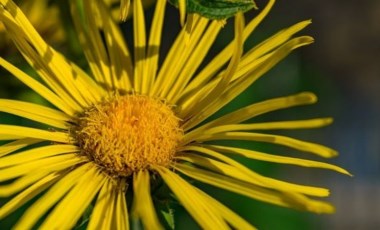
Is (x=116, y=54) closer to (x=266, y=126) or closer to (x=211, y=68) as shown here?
(x=211, y=68)

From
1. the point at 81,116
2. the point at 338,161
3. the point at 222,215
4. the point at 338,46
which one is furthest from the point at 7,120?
the point at 338,46

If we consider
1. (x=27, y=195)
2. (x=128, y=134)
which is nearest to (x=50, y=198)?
(x=27, y=195)

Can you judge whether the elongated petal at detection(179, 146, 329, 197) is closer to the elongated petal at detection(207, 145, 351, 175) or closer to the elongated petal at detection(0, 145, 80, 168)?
the elongated petal at detection(207, 145, 351, 175)

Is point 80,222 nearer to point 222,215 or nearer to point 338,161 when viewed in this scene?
point 222,215

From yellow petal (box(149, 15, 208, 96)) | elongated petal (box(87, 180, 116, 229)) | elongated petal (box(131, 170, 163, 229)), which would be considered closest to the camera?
elongated petal (box(131, 170, 163, 229))

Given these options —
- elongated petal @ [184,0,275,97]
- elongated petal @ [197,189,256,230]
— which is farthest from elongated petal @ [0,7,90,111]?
elongated petal @ [197,189,256,230]

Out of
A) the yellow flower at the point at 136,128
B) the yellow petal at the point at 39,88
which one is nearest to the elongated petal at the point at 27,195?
the yellow flower at the point at 136,128
